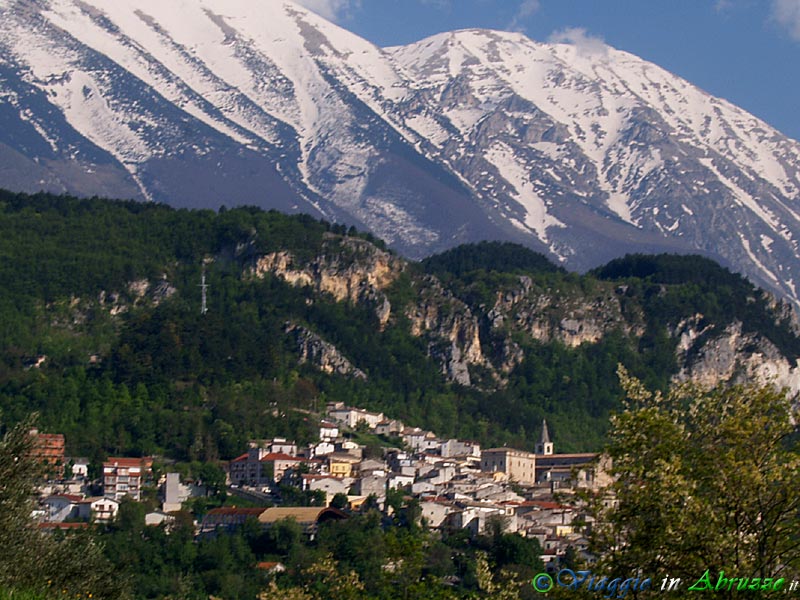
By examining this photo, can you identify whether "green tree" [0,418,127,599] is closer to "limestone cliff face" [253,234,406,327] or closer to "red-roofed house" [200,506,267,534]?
"red-roofed house" [200,506,267,534]

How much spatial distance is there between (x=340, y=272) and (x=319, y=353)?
1636 centimetres

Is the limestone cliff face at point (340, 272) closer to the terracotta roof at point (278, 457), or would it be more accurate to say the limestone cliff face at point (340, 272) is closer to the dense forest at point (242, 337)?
the dense forest at point (242, 337)

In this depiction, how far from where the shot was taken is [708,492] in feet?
97.6

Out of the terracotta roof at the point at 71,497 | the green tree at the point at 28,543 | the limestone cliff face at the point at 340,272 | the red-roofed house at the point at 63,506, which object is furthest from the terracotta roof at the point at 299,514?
the green tree at the point at 28,543

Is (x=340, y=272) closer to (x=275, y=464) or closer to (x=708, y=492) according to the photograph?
(x=275, y=464)

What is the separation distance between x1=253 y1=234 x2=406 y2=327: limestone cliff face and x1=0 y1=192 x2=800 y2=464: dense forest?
2.15ft

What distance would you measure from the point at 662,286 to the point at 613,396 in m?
26.7

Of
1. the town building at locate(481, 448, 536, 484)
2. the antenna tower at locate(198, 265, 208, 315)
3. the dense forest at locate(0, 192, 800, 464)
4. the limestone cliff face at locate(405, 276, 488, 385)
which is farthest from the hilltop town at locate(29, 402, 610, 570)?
the limestone cliff face at locate(405, 276, 488, 385)

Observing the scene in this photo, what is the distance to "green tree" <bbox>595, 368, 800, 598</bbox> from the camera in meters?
29.1

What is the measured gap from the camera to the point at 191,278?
160 metres

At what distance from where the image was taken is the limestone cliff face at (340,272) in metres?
163

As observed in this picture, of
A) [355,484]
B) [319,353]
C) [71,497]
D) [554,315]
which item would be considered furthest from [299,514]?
[554,315]

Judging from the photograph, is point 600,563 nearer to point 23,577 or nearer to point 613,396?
point 23,577

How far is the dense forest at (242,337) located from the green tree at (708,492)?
286 feet
